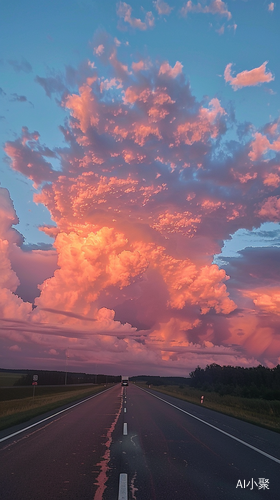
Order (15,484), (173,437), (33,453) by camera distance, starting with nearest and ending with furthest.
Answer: (15,484), (33,453), (173,437)

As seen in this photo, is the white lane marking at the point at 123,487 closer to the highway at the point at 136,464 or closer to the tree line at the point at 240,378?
the highway at the point at 136,464

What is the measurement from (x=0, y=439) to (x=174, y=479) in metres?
7.06

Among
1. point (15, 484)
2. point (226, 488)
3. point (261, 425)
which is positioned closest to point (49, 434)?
point (15, 484)

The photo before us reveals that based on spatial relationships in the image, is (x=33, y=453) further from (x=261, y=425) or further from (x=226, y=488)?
(x=261, y=425)

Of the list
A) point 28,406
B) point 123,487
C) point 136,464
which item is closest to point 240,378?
point 28,406

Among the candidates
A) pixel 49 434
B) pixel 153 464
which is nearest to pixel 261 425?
pixel 49 434

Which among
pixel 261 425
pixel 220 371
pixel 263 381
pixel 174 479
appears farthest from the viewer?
pixel 220 371

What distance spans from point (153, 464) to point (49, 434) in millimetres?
6044

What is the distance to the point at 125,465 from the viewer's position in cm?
870

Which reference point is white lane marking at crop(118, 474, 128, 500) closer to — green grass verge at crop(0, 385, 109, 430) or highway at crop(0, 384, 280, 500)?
highway at crop(0, 384, 280, 500)

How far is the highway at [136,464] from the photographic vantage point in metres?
6.73

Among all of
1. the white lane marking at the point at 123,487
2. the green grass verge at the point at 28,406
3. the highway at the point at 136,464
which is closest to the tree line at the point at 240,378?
the green grass verge at the point at 28,406

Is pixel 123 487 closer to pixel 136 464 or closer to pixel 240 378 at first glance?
pixel 136 464

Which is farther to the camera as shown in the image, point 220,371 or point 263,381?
point 220,371
